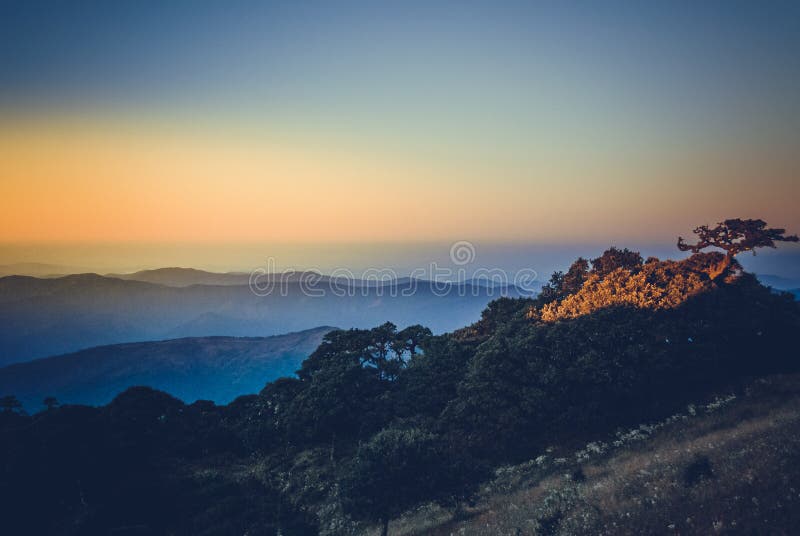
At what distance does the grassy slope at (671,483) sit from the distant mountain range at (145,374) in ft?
615

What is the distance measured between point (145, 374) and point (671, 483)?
23462cm

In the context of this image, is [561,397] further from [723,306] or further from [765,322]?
[765,322]

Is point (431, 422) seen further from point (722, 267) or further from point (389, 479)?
point (722, 267)

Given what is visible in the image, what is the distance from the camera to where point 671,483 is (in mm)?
14867

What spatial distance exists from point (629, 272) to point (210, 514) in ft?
152

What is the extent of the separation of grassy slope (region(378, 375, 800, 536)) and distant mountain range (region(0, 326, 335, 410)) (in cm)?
18730

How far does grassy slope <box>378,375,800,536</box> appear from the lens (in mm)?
11555

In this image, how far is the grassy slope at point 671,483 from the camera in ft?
37.9

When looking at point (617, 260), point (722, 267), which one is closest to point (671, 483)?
point (722, 267)

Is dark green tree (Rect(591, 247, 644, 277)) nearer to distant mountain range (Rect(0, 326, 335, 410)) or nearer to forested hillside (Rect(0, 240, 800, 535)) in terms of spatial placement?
forested hillside (Rect(0, 240, 800, 535))

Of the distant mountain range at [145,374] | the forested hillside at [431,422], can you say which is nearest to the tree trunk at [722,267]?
the forested hillside at [431,422]

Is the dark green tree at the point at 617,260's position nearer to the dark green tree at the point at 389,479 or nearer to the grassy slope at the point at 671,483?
the grassy slope at the point at 671,483

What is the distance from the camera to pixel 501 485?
23828 mm

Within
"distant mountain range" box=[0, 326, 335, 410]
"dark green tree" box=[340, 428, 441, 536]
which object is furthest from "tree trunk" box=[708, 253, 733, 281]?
"distant mountain range" box=[0, 326, 335, 410]
